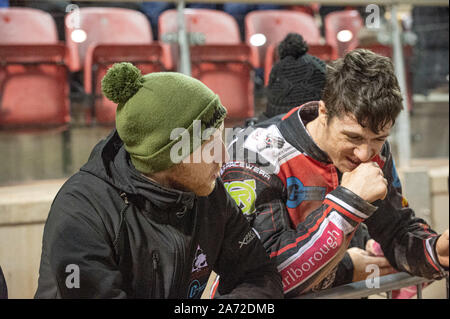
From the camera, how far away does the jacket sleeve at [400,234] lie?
1.07 metres

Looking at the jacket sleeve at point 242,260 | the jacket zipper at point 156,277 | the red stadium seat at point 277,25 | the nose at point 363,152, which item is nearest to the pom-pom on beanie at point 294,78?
the nose at point 363,152

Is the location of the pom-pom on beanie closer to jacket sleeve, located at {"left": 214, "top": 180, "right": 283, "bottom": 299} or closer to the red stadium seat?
jacket sleeve, located at {"left": 214, "top": 180, "right": 283, "bottom": 299}

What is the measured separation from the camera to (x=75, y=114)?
1.74 meters

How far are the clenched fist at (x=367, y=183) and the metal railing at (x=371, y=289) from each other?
0.63 ft

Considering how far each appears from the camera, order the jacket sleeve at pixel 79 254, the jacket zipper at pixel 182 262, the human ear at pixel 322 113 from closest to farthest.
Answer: the jacket sleeve at pixel 79 254
the jacket zipper at pixel 182 262
the human ear at pixel 322 113

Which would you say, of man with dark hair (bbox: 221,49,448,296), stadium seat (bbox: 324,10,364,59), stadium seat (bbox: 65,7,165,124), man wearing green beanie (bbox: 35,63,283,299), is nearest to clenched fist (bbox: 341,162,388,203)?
man with dark hair (bbox: 221,49,448,296)

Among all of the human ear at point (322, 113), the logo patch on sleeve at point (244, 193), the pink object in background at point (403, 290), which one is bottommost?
the pink object in background at point (403, 290)

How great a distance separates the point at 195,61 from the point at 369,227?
2.79 ft

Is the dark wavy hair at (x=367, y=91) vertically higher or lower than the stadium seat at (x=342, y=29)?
lower

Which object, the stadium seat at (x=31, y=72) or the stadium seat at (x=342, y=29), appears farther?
the stadium seat at (x=342, y=29)

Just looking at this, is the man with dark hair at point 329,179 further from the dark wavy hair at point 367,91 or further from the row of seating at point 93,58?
the row of seating at point 93,58

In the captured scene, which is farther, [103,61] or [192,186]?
[103,61]

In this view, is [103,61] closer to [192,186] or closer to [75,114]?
[75,114]
